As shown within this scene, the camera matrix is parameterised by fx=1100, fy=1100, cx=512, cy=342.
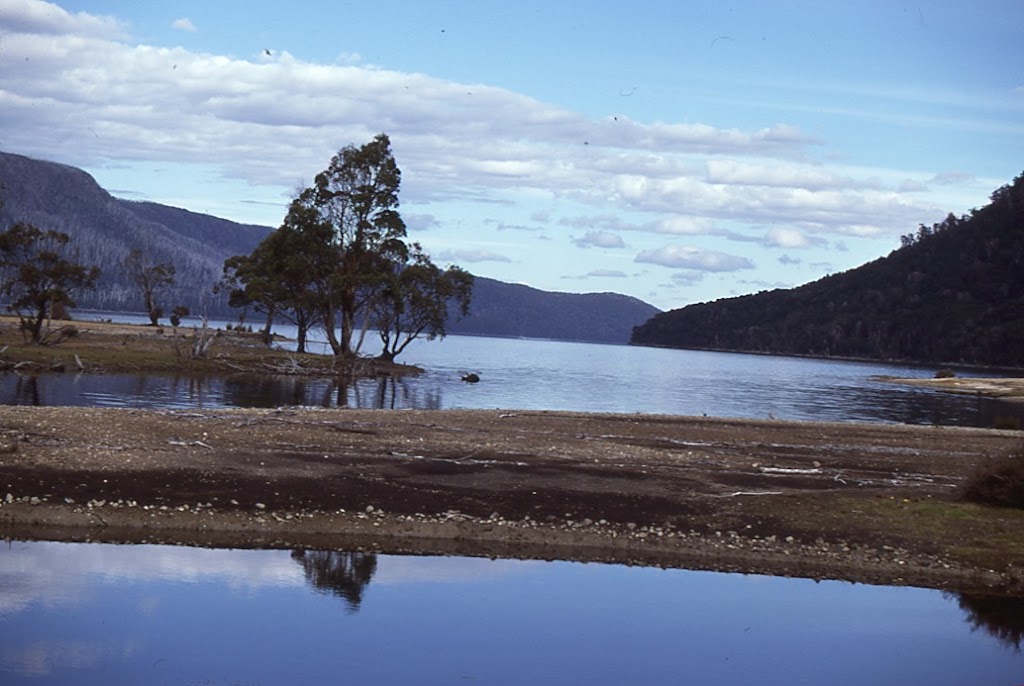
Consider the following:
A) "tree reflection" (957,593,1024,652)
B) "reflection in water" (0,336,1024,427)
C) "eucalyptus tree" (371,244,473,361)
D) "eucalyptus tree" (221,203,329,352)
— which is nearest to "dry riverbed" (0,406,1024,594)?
"tree reflection" (957,593,1024,652)

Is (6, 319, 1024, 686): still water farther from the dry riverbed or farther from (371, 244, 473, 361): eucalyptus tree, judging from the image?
(371, 244, 473, 361): eucalyptus tree

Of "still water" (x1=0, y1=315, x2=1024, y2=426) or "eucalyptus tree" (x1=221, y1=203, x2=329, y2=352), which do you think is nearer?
"still water" (x1=0, y1=315, x2=1024, y2=426)

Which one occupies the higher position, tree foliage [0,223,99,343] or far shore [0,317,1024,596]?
tree foliage [0,223,99,343]

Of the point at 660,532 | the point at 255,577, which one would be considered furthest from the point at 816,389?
the point at 255,577

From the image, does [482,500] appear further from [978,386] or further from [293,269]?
[978,386]

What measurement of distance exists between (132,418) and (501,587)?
1622 cm

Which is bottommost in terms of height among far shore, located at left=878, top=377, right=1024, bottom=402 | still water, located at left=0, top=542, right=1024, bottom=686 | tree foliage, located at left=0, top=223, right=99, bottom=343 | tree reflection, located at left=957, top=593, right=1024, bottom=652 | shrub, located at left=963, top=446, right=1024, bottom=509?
still water, located at left=0, top=542, right=1024, bottom=686

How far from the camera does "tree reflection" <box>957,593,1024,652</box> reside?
60.1ft

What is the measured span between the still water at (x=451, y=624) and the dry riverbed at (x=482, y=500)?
42.8 inches

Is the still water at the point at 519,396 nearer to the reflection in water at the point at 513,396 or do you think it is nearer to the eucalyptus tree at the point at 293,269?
the reflection in water at the point at 513,396

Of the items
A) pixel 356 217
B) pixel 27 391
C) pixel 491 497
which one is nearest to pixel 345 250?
pixel 356 217

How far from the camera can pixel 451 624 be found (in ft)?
56.7

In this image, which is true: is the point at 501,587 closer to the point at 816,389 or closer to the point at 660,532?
the point at 660,532

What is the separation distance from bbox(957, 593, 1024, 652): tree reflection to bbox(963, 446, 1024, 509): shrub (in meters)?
5.26
